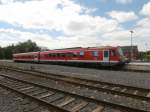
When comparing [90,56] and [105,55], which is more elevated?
[105,55]

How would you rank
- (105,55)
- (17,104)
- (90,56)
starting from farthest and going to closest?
(90,56) → (105,55) → (17,104)

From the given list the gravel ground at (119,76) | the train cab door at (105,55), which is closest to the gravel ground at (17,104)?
the gravel ground at (119,76)

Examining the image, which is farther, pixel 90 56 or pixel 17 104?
pixel 90 56

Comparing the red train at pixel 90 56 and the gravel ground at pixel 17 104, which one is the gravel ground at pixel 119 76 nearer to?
the red train at pixel 90 56

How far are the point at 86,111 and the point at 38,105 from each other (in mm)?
1787

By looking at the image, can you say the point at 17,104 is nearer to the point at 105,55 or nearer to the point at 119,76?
the point at 119,76

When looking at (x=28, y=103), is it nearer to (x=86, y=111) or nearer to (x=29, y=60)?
(x=86, y=111)

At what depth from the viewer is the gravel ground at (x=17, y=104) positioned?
660 cm

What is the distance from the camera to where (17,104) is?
7262 mm

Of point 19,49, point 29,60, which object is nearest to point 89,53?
point 29,60

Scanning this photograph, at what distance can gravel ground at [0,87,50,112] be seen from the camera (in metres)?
6.60

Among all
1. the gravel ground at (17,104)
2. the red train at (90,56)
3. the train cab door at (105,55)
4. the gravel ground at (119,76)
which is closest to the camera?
the gravel ground at (17,104)

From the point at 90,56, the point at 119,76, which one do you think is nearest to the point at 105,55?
the point at 90,56

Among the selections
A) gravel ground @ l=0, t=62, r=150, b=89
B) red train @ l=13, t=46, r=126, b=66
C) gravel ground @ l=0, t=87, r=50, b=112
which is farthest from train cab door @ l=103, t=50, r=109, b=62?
gravel ground @ l=0, t=87, r=50, b=112
